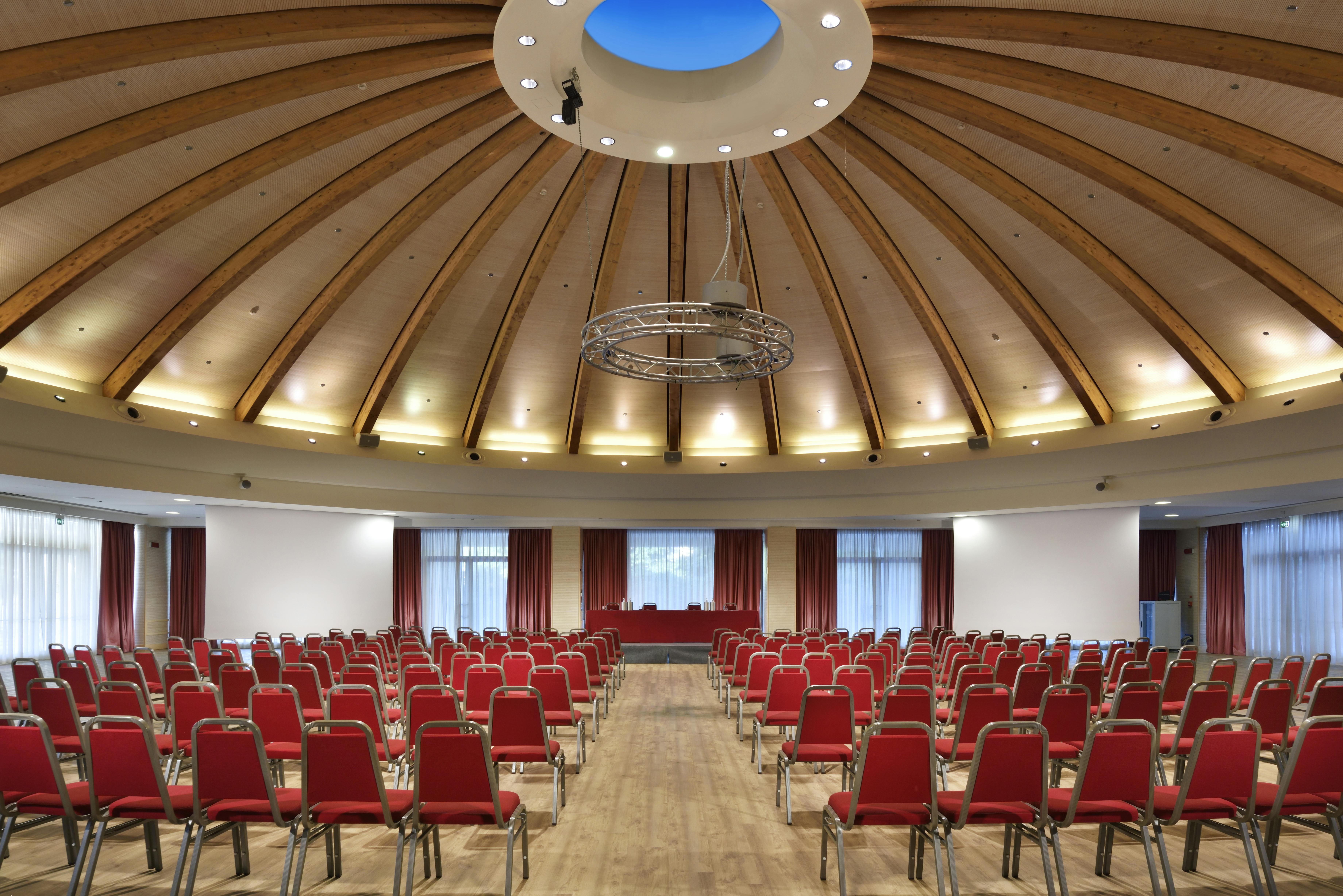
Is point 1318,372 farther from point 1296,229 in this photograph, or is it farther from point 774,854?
point 774,854

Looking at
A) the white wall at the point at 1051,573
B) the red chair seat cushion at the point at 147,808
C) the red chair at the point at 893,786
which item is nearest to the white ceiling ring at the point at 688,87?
the red chair at the point at 893,786

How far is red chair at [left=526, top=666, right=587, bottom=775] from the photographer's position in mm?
8500

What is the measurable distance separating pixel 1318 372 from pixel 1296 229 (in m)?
3.75

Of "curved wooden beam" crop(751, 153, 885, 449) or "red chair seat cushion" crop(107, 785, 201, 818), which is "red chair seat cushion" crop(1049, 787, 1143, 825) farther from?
"curved wooden beam" crop(751, 153, 885, 449)

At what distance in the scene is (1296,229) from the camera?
12000mm

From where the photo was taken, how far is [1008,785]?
4973 millimetres

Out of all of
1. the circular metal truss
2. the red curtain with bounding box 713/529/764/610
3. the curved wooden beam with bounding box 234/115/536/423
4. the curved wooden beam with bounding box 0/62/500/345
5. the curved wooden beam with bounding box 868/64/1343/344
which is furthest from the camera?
the red curtain with bounding box 713/529/764/610

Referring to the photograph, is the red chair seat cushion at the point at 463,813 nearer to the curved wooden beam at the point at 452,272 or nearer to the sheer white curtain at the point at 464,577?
the curved wooden beam at the point at 452,272

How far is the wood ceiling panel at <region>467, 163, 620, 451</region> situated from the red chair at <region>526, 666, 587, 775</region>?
7.99 meters

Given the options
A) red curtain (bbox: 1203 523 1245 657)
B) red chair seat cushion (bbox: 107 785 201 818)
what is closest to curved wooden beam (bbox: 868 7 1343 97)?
red chair seat cushion (bbox: 107 785 201 818)

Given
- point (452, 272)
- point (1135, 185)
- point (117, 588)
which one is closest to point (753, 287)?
point (452, 272)

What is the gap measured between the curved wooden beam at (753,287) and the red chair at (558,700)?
15.6 feet

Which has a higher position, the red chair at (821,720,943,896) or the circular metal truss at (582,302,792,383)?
the circular metal truss at (582,302,792,383)

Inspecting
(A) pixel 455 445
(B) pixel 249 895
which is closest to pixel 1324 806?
(B) pixel 249 895
